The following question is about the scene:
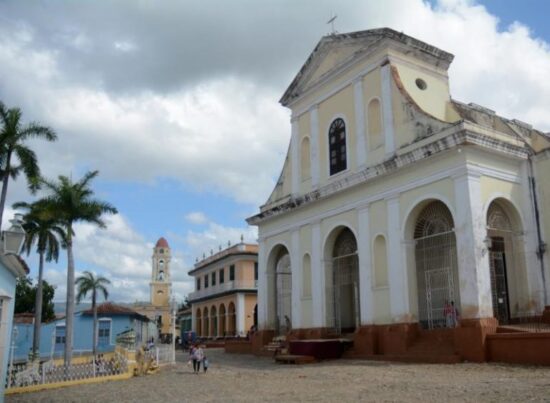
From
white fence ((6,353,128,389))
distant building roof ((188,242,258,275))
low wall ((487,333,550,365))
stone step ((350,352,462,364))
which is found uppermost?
distant building roof ((188,242,258,275))

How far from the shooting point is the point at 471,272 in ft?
47.2

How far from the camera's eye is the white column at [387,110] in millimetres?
17719

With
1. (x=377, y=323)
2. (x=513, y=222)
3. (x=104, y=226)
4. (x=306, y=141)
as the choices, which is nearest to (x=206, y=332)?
(x=104, y=226)

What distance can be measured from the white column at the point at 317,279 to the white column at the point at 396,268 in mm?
3547

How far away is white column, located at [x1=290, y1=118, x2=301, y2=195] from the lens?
22.2 meters

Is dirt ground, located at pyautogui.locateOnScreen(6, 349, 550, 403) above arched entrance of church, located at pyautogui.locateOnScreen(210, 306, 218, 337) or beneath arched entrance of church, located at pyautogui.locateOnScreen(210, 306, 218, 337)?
beneath

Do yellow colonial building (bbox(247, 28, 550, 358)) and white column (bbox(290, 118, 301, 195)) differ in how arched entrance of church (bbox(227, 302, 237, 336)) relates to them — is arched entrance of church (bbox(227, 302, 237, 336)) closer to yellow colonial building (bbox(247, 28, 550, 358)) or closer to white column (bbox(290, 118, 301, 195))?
yellow colonial building (bbox(247, 28, 550, 358))

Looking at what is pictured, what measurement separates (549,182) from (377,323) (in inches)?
248

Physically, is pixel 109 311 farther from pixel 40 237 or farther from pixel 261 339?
pixel 261 339

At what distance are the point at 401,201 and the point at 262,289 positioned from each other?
882 centimetres

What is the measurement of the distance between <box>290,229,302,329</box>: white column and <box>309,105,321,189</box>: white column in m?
2.10

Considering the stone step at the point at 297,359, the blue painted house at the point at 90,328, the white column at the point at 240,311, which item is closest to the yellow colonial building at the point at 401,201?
the stone step at the point at 297,359

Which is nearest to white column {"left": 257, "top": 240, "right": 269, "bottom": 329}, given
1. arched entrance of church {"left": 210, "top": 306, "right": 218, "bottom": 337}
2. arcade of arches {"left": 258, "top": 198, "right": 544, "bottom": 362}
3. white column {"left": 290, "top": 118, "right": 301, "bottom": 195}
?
white column {"left": 290, "top": 118, "right": 301, "bottom": 195}

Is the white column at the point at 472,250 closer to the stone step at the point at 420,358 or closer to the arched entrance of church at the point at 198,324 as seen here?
the stone step at the point at 420,358
